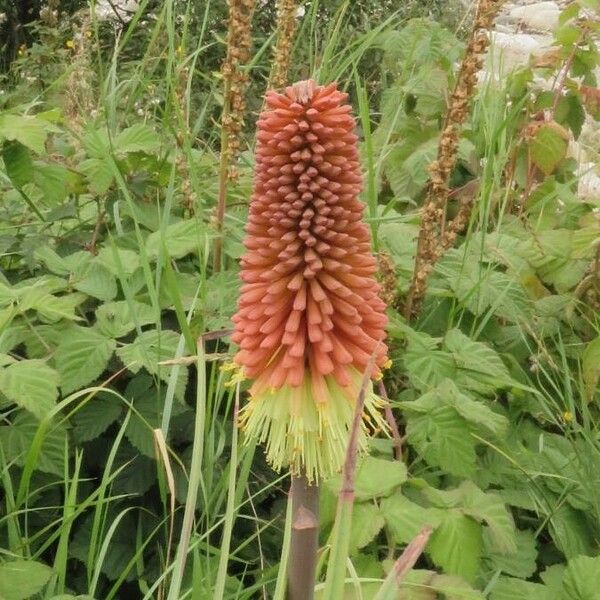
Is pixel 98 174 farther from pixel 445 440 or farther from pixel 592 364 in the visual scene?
pixel 592 364

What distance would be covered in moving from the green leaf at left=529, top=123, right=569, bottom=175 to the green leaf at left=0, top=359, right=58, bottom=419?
1.97m

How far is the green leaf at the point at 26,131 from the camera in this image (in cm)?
271

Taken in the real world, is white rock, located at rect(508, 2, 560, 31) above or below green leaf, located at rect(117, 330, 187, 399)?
below

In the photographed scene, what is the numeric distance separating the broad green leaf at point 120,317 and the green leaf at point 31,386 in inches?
9.9

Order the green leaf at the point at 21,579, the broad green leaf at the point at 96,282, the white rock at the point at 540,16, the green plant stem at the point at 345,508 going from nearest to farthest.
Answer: the green plant stem at the point at 345,508
the green leaf at the point at 21,579
the broad green leaf at the point at 96,282
the white rock at the point at 540,16

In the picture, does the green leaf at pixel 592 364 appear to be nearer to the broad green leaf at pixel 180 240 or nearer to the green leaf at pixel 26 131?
the broad green leaf at pixel 180 240

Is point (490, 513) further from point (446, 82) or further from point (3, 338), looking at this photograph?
point (446, 82)

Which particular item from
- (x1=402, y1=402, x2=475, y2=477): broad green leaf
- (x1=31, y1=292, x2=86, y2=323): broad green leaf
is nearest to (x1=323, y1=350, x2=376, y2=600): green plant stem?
(x1=402, y1=402, x2=475, y2=477): broad green leaf

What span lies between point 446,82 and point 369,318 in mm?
2051

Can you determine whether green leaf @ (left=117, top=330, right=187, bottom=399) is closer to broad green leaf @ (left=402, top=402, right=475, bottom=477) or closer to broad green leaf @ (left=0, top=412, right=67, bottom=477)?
broad green leaf @ (left=0, top=412, right=67, bottom=477)

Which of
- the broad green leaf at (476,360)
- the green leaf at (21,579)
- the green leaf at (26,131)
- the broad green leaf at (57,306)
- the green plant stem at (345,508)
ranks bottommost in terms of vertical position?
the green leaf at (21,579)

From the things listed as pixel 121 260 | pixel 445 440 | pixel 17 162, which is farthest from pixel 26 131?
pixel 445 440

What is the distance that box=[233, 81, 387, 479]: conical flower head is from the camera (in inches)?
59.2

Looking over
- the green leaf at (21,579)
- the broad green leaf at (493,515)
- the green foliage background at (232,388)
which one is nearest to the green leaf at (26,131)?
the green foliage background at (232,388)
